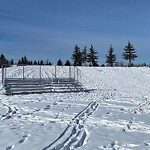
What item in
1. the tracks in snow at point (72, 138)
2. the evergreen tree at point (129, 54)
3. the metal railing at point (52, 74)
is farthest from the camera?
the evergreen tree at point (129, 54)

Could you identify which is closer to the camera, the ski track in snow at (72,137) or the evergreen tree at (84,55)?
the ski track in snow at (72,137)

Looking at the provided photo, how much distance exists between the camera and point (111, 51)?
244 feet

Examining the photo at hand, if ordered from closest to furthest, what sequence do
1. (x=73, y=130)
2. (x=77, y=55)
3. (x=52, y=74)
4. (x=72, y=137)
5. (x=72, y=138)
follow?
1. (x=72, y=138)
2. (x=72, y=137)
3. (x=73, y=130)
4. (x=52, y=74)
5. (x=77, y=55)

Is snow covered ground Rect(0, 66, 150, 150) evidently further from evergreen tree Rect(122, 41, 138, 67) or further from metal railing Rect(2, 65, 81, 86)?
evergreen tree Rect(122, 41, 138, 67)

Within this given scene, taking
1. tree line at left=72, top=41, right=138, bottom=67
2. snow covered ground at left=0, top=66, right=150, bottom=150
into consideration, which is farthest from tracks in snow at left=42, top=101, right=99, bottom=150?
tree line at left=72, top=41, right=138, bottom=67

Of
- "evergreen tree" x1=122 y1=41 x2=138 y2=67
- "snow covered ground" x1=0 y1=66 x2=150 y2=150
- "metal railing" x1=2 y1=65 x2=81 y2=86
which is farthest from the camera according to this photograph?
"evergreen tree" x1=122 y1=41 x2=138 y2=67

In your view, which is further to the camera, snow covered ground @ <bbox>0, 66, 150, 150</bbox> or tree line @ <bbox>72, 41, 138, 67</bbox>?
tree line @ <bbox>72, 41, 138, 67</bbox>

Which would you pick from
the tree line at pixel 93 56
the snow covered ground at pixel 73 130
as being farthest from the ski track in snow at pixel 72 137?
the tree line at pixel 93 56

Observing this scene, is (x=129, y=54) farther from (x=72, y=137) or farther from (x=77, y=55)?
(x=72, y=137)

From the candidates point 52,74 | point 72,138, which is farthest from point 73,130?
point 52,74

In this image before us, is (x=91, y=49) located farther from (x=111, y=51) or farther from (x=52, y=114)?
(x=52, y=114)

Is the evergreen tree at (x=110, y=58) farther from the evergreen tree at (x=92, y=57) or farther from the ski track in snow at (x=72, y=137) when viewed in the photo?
the ski track in snow at (x=72, y=137)

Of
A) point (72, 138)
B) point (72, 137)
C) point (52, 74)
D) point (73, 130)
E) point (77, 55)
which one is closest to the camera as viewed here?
point (72, 138)

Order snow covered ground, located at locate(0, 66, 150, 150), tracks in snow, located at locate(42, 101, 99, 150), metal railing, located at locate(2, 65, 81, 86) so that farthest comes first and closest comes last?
metal railing, located at locate(2, 65, 81, 86), snow covered ground, located at locate(0, 66, 150, 150), tracks in snow, located at locate(42, 101, 99, 150)
